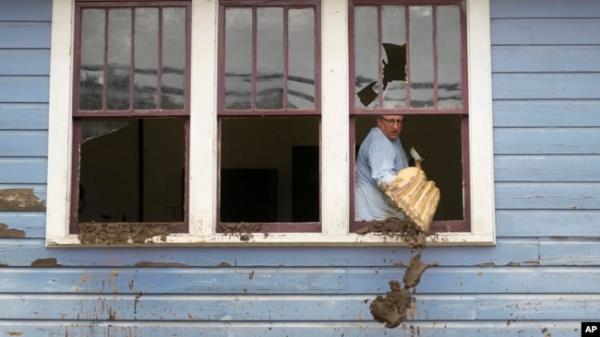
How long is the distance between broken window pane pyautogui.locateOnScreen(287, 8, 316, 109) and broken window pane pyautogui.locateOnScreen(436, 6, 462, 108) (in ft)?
2.88

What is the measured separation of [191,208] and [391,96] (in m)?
1.57

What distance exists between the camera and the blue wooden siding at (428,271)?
4.73 m

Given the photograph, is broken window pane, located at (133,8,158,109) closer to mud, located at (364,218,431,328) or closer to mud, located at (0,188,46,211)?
mud, located at (0,188,46,211)

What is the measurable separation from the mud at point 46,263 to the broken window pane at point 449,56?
2.82m

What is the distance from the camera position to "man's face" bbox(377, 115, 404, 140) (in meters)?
4.96

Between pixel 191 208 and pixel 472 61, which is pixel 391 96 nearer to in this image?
pixel 472 61

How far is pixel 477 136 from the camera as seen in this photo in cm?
479

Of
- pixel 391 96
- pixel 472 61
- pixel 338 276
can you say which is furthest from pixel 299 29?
pixel 338 276

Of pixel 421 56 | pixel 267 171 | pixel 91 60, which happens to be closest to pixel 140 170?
pixel 267 171

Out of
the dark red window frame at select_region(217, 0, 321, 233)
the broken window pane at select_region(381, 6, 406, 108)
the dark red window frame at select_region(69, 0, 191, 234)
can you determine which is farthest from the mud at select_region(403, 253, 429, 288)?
the dark red window frame at select_region(69, 0, 191, 234)

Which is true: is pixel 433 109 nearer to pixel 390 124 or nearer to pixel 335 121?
pixel 390 124

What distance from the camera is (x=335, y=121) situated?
4.83 metres

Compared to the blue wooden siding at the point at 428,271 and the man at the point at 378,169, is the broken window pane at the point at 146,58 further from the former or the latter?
the man at the point at 378,169

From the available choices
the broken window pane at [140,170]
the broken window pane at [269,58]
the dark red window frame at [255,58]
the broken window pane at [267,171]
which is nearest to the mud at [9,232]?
the dark red window frame at [255,58]
